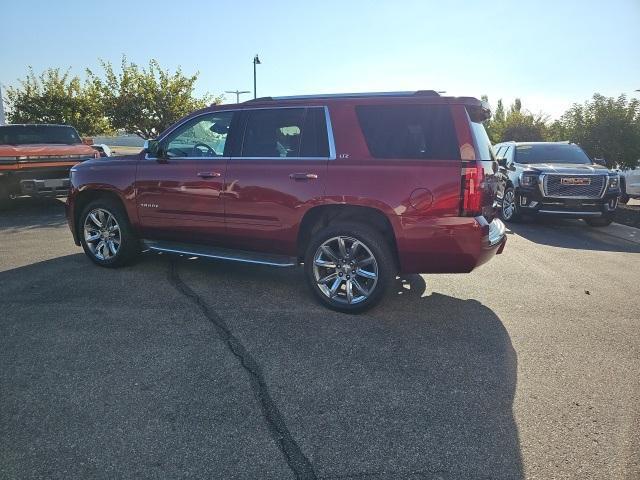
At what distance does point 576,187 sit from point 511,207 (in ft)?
4.19

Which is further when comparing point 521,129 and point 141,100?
point 521,129

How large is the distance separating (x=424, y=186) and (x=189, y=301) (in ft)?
8.19

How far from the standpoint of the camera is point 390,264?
13.8 ft

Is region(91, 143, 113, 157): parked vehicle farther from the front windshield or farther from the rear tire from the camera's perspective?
the rear tire

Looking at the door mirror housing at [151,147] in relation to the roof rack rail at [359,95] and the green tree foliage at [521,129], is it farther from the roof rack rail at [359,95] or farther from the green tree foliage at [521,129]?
the green tree foliage at [521,129]

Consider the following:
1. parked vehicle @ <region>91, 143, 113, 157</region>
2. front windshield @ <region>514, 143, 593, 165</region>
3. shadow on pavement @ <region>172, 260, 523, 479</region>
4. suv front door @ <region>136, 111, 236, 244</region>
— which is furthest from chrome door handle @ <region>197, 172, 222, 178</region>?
front windshield @ <region>514, 143, 593, 165</region>

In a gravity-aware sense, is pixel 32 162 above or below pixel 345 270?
above

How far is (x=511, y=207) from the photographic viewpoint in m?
9.95

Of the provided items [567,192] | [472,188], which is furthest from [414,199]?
[567,192]

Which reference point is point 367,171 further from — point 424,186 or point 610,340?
point 610,340

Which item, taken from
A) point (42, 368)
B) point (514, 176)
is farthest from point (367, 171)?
point (514, 176)

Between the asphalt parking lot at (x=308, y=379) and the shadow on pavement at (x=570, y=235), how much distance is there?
8.20ft

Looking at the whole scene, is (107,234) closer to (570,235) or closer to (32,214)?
(32,214)

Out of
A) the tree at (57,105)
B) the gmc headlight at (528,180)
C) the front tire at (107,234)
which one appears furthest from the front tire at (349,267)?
the tree at (57,105)
